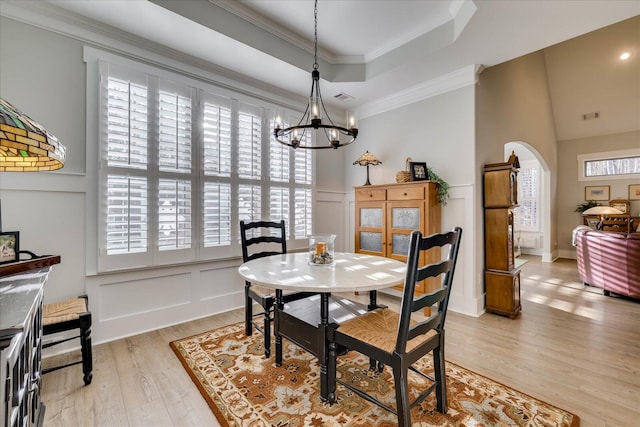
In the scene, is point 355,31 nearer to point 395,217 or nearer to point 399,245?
point 395,217

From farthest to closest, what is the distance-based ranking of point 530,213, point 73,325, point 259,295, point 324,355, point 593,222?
point 530,213 < point 593,222 < point 259,295 < point 73,325 < point 324,355

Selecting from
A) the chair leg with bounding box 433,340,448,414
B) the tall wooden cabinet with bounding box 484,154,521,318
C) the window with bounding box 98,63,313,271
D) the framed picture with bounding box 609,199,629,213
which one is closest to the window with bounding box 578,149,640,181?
the framed picture with bounding box 609,199,629,213

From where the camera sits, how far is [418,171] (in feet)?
11.5

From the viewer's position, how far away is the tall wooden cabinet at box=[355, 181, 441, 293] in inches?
130

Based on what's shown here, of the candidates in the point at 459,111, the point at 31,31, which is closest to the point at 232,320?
the point at 31,31

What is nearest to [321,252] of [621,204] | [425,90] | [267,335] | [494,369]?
[267,335]

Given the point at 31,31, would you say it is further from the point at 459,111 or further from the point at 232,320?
the point at 459,111

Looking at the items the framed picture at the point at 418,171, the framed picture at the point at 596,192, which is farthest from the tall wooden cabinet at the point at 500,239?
the framed picture at the point at 596,192

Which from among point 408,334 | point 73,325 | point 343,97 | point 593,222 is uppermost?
point 343,97

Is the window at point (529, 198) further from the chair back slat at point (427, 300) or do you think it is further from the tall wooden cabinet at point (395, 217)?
the chair back slat at point (427, 300)

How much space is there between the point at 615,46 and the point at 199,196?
294 inches

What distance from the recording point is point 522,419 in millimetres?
1641

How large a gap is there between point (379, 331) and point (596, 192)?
816cm

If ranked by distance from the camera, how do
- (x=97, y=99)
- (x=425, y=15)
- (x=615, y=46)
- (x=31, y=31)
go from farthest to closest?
1. (x=615, y=46)
2. (x=425, y=15)
3. (x=97, y=99)
4. (x=31, y=31)
